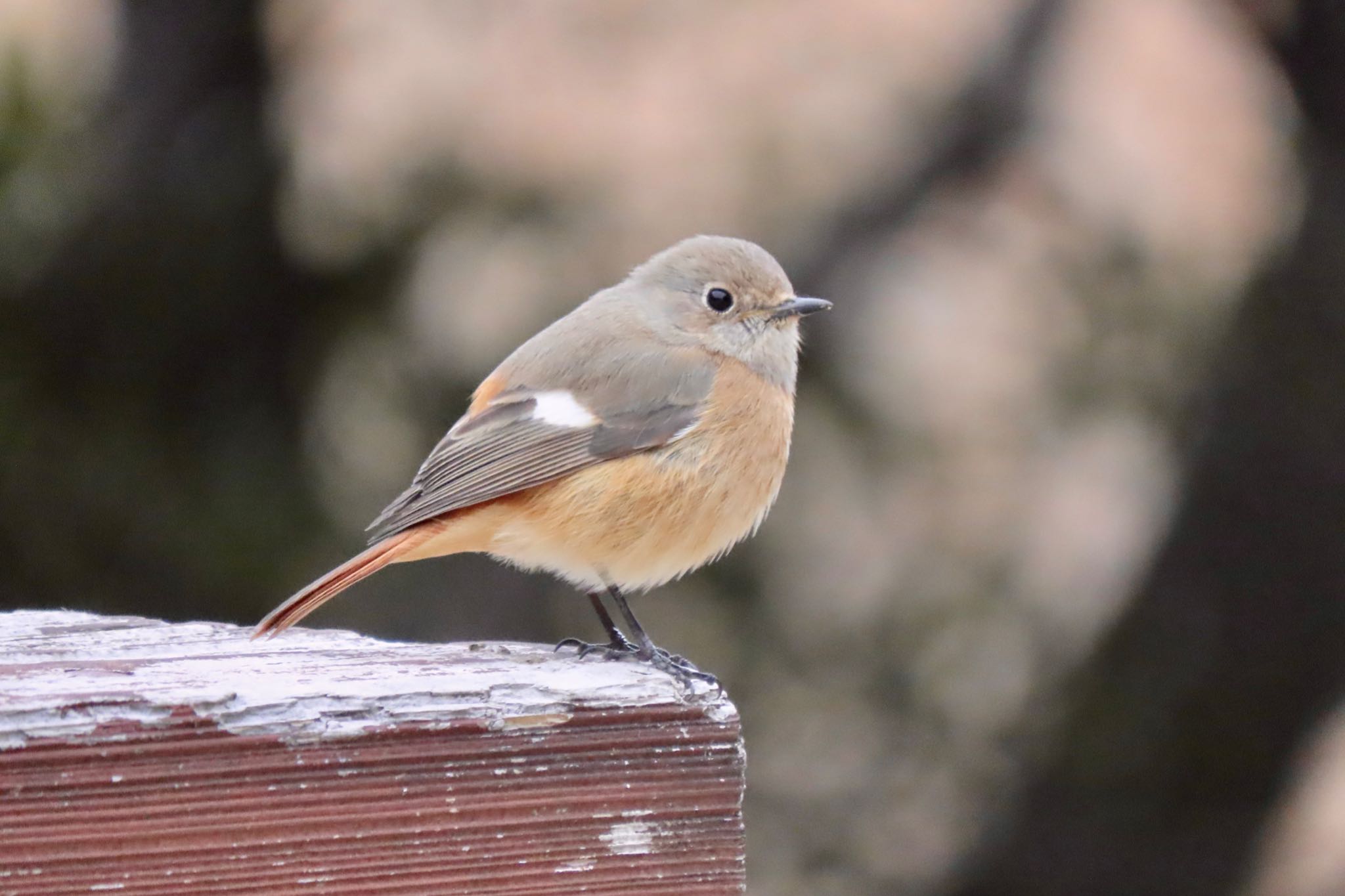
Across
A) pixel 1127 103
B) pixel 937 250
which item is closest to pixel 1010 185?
pixel 937 250

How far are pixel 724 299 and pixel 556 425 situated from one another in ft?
2.85

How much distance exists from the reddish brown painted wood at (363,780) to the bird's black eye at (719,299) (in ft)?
7.69

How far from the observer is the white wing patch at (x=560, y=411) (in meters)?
3.90

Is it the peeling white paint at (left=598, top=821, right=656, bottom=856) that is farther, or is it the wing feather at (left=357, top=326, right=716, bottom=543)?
the wing feather at (left=357, top=326, right=716, bottom=543)

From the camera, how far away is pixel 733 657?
17.9 feet

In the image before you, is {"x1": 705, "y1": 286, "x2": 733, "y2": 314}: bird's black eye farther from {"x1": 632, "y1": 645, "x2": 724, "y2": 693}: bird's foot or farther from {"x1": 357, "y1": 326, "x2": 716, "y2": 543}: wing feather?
{"x1": 632, "y1": 645, "x2": 724, "y2": 693}: bird's foot

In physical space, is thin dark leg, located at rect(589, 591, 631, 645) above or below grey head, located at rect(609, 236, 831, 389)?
below

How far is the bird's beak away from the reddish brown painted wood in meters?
2.28

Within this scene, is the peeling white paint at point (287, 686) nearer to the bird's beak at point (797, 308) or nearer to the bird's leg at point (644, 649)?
the bird's leg at point (644, 649)

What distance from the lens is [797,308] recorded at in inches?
176

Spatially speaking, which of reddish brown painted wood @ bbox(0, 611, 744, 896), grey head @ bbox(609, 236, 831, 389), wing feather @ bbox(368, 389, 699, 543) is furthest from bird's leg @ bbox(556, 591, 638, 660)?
grey head @ bbox(609, 236, 831, 389)

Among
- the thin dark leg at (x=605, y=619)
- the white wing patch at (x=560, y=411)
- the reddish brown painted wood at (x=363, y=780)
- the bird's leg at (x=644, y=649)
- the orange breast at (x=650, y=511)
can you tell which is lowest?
the thin dark leg at (x=605, y=619)

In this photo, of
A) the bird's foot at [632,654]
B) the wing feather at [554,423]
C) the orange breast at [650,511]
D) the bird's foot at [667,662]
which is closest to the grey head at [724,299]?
the wing feather at [554,423]

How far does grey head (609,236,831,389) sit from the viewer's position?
14.6 feet
